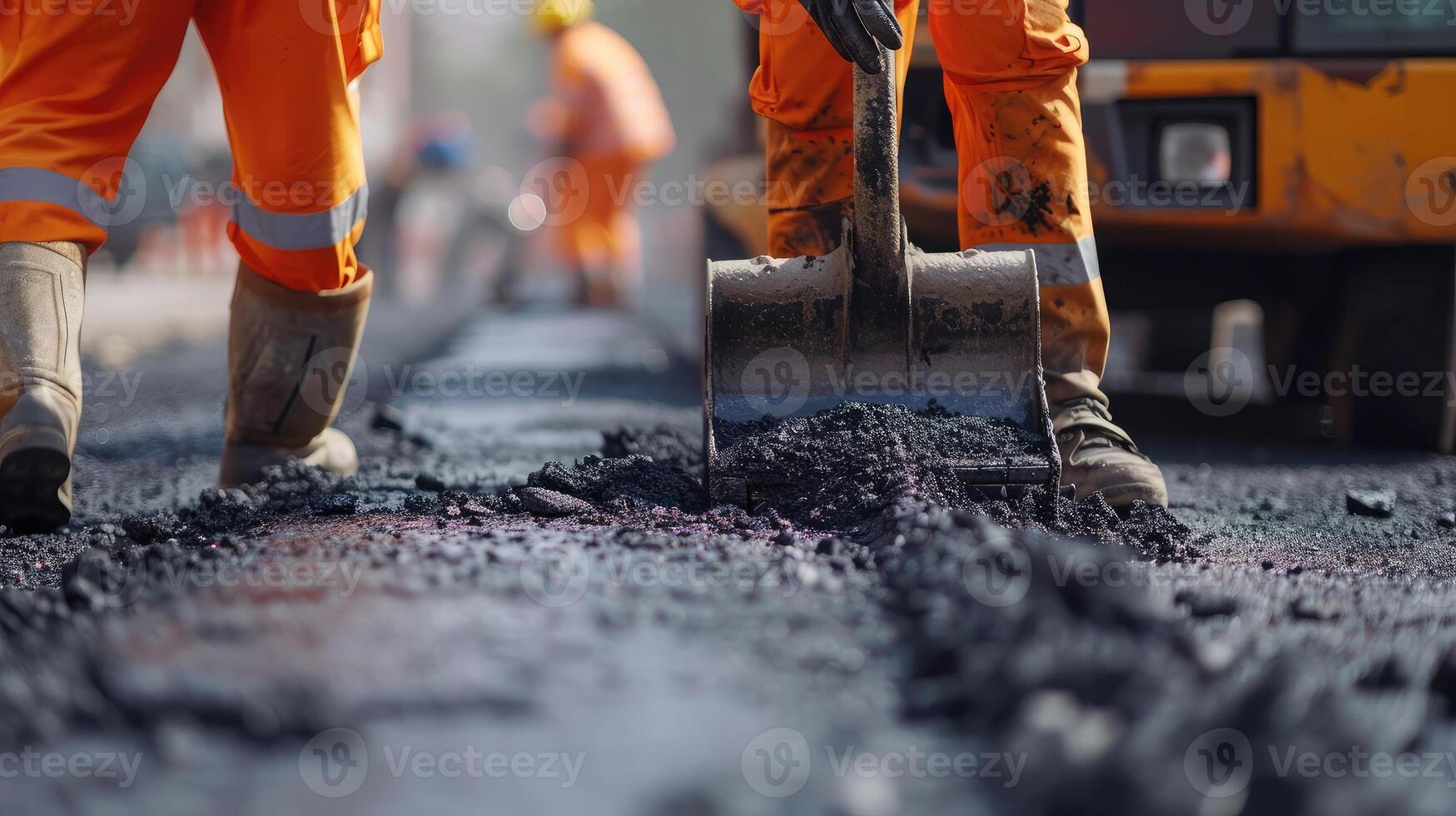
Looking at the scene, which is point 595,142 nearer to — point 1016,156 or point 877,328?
point 1016,156

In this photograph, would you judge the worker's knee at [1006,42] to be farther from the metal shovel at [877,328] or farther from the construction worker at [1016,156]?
the metal shovel at [877,328]

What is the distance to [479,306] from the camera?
1145 cm

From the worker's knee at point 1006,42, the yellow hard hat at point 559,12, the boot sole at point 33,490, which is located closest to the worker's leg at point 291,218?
the boot sole at point 33,490

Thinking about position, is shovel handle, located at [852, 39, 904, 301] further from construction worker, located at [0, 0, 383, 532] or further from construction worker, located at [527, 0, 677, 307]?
construction worker, located at [527, 0, 677, 307]

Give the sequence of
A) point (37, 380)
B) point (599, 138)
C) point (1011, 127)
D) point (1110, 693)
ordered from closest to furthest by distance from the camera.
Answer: point (1110, 693), point (37, 380), point (1011, 127), point (599, 138)

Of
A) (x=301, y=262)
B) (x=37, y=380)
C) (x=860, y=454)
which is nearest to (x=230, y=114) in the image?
(x=301, y=262)

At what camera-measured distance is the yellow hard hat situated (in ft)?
33.2

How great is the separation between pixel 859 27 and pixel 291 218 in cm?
108

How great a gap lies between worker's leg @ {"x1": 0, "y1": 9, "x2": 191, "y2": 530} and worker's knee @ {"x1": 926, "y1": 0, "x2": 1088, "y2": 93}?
1.34m

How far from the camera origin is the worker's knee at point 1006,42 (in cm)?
223

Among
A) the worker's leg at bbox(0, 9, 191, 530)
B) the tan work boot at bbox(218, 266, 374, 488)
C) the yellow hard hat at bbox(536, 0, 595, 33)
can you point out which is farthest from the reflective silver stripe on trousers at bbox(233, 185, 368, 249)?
the yellow hard hat at bbox(536, 0, 595, 33)

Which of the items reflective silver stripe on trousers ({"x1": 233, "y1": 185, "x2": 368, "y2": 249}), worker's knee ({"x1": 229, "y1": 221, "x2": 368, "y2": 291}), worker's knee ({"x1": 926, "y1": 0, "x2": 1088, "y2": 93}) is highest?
worker's knee ({"x1": 926, "y1": 0, "x2": 1088, "y2": 93})

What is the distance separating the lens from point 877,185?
2.06 meters

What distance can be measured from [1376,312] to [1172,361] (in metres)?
2.51
